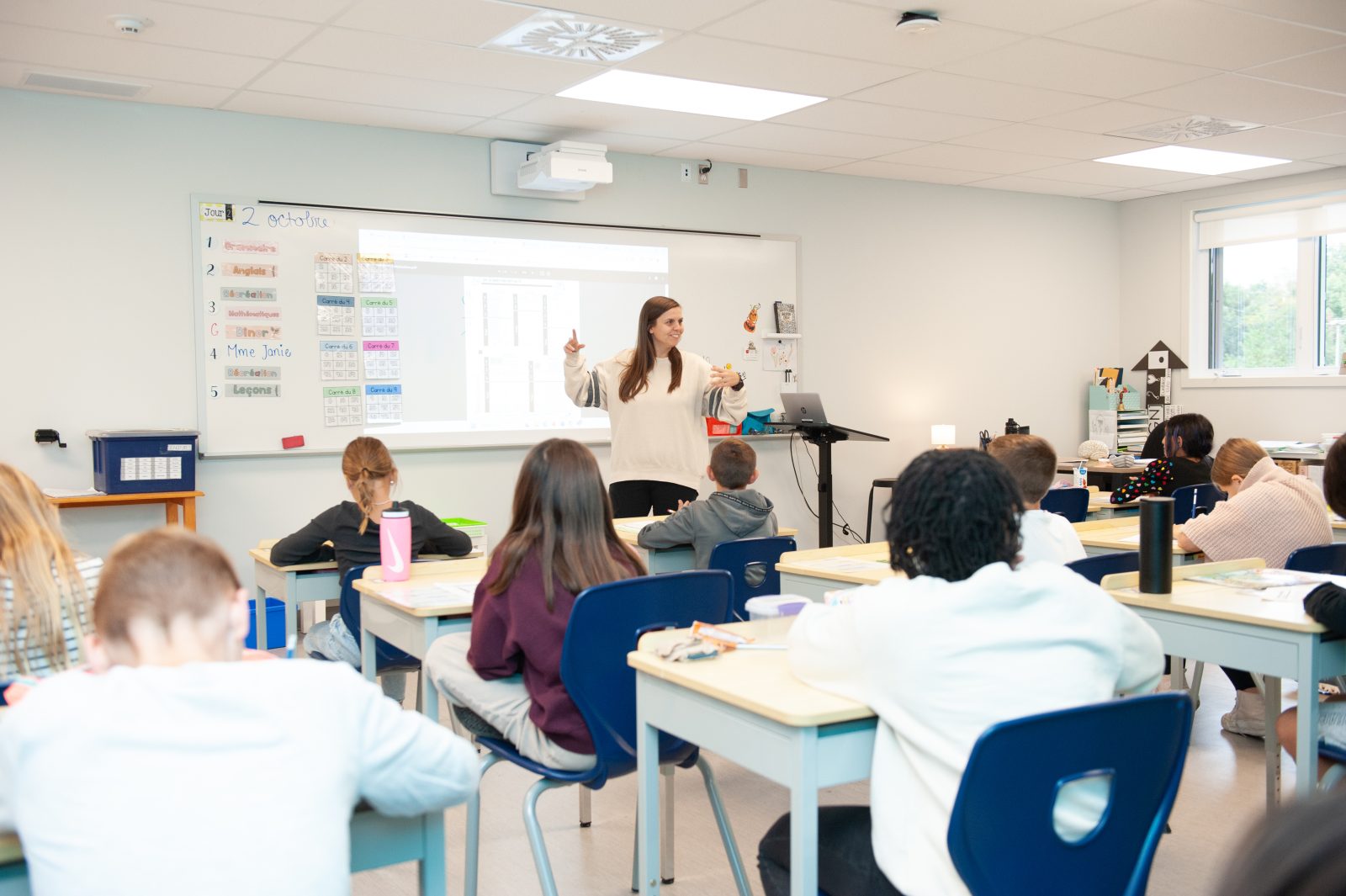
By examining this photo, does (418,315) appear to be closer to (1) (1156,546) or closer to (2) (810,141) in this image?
(2) (810,141)

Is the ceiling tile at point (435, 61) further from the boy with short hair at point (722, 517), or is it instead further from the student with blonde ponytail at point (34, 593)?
the student with blonde ponytail at point (34, 593)

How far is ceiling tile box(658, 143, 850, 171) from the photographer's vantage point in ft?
22.2

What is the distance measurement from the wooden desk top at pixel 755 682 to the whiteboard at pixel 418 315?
159 inches

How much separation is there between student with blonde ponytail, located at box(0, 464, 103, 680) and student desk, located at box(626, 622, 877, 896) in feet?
3.23

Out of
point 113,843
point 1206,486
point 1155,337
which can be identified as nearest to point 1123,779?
point 113,843

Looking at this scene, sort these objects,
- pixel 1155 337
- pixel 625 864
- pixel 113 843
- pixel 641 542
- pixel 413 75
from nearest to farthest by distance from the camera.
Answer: pixel 113 843 → pixel 625 864 → pixel 641 542 → pixel 413 75 → pixel 1155 337

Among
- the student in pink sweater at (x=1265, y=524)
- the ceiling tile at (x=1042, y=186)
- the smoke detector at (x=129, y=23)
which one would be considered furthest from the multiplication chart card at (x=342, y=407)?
the ceiling tile at (x=1042, y=186)

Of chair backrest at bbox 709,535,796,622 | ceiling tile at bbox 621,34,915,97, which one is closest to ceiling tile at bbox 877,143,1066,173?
ceiling tile at bbox 621,34,915,97

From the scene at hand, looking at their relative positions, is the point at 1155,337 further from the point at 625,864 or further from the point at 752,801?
the point at 625,864

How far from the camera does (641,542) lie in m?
4.12

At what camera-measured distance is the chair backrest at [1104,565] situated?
Result: 3.14 meters

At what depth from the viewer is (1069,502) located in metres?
5.57

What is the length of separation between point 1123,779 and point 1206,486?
3.91 m

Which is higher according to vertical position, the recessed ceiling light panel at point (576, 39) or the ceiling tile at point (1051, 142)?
the recessed ceiling light panel at point (576, 39)
